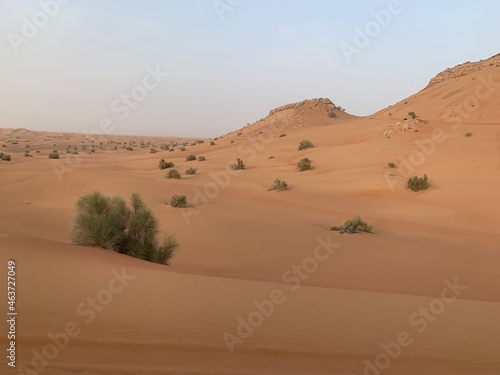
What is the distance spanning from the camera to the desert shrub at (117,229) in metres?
8.71

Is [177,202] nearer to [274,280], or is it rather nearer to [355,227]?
[355,227]

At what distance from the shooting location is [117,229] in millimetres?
9031

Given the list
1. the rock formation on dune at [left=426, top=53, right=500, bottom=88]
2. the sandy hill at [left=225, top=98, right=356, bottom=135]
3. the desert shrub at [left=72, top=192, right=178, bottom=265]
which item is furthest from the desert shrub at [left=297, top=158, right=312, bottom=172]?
the rock formation on dune at [left=426, top=53, right=500, bottom=88]

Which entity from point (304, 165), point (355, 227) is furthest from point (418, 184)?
point (304, 165)

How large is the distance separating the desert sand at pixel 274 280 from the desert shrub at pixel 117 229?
1.80 ft

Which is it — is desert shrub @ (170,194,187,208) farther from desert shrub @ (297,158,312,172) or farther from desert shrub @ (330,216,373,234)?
desert shrub @ (297,158,312,172)

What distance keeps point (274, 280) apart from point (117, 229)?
3.47 metres

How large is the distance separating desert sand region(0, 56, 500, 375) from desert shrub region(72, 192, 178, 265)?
548 millimetres

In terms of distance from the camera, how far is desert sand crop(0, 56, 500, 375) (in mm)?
4312

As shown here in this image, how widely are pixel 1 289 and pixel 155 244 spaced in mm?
4053

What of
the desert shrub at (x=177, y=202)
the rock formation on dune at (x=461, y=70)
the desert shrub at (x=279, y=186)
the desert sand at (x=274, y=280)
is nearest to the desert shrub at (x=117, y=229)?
the desert sand at (x=274, y=280)

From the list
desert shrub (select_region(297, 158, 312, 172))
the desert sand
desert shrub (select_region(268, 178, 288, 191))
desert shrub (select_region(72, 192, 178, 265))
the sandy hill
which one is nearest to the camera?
the desert sand

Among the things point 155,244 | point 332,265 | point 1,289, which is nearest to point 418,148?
point 332,265

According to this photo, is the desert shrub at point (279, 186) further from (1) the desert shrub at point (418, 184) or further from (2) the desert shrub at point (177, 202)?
(2) the desert shrub at point (177, 202)
